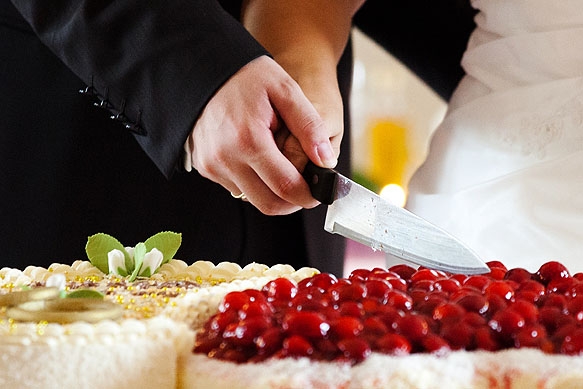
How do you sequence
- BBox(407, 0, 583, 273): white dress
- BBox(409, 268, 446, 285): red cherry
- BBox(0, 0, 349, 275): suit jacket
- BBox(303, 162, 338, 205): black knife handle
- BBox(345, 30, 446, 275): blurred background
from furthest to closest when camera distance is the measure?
BBox(345, 30, 446, 275): blurred background, BBox(0, 0, 349, 275): suit jacket, BBox(407, 0, 583, 273): white dress, BBox(303, 162, 338, 205): black knife handle, BBox(409, 268, 446, 285): red cherry

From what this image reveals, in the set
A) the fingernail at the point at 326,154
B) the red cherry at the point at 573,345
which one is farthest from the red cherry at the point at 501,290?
the fingernail at the point at 326,154

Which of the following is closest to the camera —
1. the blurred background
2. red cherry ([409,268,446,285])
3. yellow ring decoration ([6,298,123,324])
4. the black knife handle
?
yellow ring decoration ([6,298,123,324])

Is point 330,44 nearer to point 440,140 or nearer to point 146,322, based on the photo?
point 440,140

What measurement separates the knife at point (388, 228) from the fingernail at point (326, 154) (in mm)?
17

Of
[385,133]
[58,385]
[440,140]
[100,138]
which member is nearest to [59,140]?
[100,138]

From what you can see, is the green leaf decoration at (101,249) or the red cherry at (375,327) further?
the green leaf decoration at (101,249)

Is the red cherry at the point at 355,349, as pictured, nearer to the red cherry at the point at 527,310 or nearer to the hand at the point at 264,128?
the red cherry at the point at 527,310

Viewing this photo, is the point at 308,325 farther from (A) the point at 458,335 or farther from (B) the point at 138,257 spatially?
(B) the point at 138,257

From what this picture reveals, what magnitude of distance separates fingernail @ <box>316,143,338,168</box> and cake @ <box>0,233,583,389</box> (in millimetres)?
244

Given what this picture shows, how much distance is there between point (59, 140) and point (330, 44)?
518mm

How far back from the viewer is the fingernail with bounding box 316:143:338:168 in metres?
1.03

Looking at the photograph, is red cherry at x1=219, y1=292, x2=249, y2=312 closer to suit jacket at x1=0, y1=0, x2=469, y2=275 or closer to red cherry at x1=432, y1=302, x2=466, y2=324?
red cherry at x1=432, y1=302, x2=466, y2=324

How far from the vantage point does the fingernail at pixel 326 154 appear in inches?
40.7

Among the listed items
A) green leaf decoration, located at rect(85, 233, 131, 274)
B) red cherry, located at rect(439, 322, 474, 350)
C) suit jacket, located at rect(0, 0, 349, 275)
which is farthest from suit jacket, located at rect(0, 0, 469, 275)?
red cherry, located at rect(439, 322, 474, 350)
